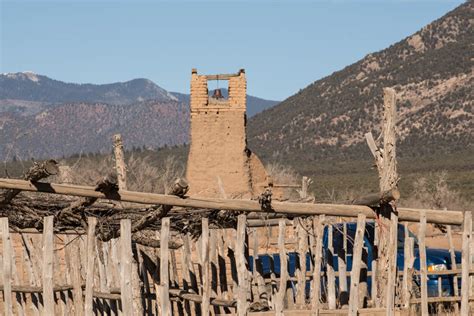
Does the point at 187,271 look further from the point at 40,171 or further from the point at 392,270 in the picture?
the point at 40,171

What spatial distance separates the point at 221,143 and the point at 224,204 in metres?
12.1

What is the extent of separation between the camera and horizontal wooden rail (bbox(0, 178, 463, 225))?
879cm

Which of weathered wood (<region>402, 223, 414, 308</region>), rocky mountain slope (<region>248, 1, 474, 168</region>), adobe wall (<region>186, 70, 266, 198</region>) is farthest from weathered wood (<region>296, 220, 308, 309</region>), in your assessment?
rocky mountain slope (<region>248, 1, 474, 168</region>)

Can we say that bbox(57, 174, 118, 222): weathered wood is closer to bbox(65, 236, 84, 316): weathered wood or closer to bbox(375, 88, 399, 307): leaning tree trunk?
bbox(65, 236, 84, 316): weathered wood

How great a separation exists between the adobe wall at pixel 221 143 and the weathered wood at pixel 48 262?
1155 cm

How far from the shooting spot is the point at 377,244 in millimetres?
9641

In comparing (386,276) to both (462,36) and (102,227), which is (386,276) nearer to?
(102,227)

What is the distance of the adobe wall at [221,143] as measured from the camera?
68.7ft

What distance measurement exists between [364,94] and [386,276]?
7160 centimetres

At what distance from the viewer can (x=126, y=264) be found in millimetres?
8820

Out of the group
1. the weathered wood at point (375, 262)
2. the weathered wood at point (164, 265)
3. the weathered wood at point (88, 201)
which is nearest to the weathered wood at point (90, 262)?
the weathered wood at point (88, 201)

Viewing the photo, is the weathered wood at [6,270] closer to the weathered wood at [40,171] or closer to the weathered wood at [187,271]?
the weathered wood at [40,171]

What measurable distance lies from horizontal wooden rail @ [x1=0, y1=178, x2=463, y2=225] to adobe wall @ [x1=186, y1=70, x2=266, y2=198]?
37.0 feet

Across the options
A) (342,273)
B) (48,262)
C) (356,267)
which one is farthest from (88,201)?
(342,273)
